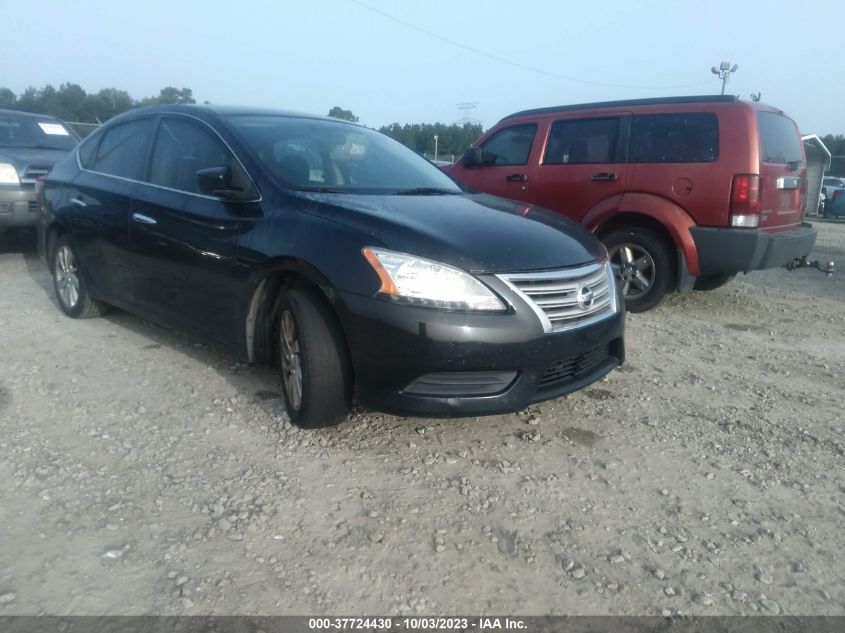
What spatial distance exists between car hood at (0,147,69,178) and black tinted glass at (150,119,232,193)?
13.9 ft

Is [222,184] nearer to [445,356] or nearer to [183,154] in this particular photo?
[183,154]

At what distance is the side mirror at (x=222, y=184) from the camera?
3.50 m

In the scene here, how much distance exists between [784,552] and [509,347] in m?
1.28

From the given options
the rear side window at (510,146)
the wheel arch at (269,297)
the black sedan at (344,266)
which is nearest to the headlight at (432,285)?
the black sedan at (344,266)

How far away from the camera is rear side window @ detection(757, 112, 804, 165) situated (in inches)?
220

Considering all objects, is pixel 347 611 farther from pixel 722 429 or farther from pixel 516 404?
pixel 722 429

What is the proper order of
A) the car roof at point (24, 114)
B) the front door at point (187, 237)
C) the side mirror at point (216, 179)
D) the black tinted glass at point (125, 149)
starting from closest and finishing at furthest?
1. the side mirror at point (216, 179)
2. the front door at point (187, 237)
3. the black tinted glass at point (125, 149)
4. the car roof at point (24, 114)

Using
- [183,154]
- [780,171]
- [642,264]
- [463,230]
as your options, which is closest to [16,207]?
[183,154]

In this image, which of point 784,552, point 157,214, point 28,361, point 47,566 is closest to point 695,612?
point 784,552

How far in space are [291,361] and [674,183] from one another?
12.8 feet

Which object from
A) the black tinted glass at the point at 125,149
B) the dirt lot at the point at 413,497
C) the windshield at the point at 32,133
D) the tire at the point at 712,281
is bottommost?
the dirt lot at the point at 413,497

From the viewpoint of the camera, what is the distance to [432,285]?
2.90 metres

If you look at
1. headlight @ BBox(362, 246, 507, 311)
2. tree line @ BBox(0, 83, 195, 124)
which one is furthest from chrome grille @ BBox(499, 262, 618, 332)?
tree line @ BBox(0, 83, 195, 124)

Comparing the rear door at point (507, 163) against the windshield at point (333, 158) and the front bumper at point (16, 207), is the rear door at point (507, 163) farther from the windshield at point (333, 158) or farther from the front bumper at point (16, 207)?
the front bumper at point (16, 207)
